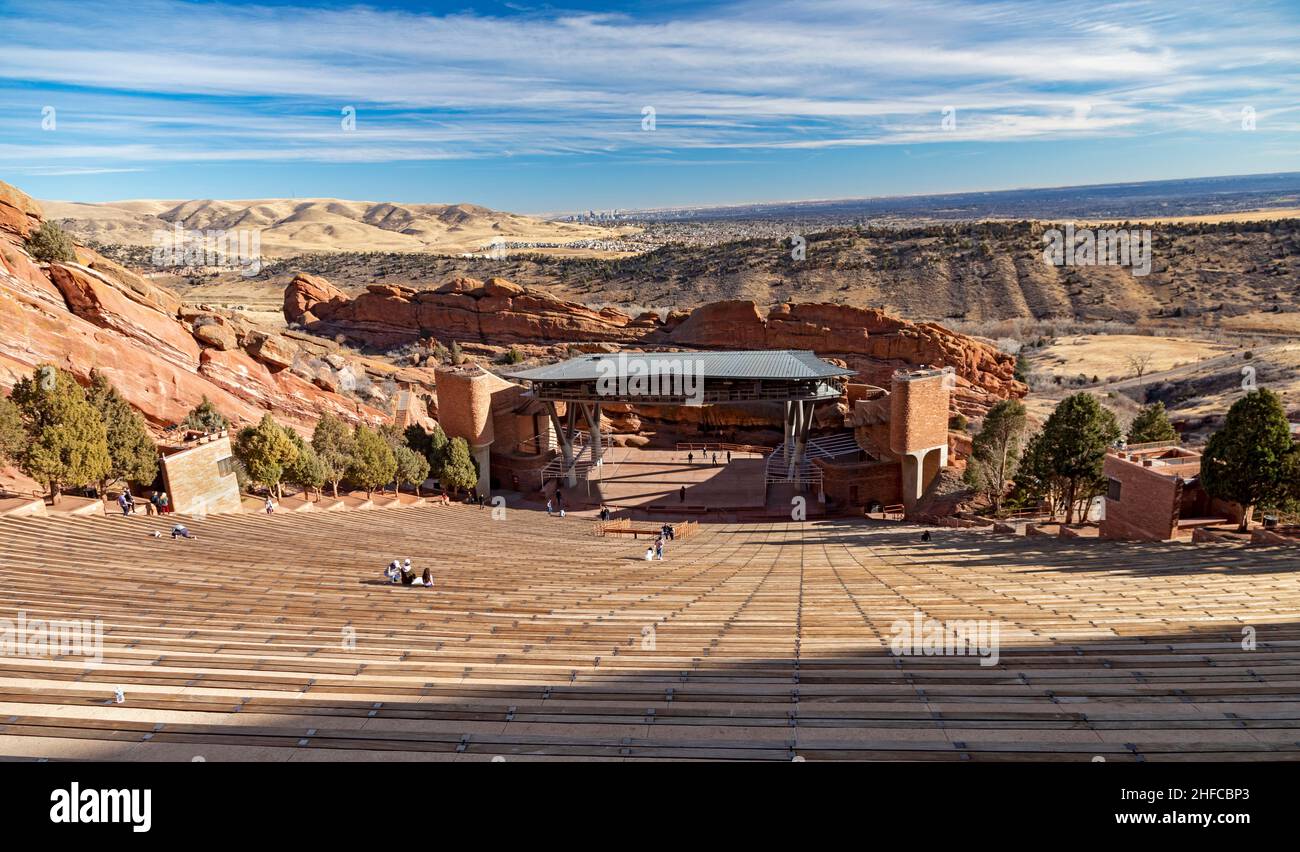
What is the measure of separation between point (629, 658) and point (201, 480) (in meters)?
20.6

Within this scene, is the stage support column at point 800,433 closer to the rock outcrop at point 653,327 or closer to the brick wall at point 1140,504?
the rock outcrop at point 653,327

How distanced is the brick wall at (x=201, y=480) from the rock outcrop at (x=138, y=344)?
20.9 ft

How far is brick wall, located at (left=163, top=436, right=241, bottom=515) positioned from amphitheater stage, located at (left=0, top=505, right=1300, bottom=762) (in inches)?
151

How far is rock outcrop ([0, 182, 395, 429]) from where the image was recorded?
1102 inches

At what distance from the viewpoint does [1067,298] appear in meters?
84.6

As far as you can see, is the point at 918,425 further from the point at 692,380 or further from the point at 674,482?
the point at 674,482

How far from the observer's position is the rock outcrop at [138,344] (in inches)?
1102

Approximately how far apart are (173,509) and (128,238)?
219215 millimetres

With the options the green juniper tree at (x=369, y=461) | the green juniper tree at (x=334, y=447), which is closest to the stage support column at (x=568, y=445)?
the green juniper tree at (x=369, y=461)

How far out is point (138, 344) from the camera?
32.2 metres

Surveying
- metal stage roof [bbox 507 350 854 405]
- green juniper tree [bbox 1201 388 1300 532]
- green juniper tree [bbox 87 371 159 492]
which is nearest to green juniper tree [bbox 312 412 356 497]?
green juniper tree [bbox 87 371 159 492]

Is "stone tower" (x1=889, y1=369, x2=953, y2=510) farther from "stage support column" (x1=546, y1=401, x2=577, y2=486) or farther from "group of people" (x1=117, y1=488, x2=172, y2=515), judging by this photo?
"group of people" (x1=117, y1=488, x2=172, y2=515)
